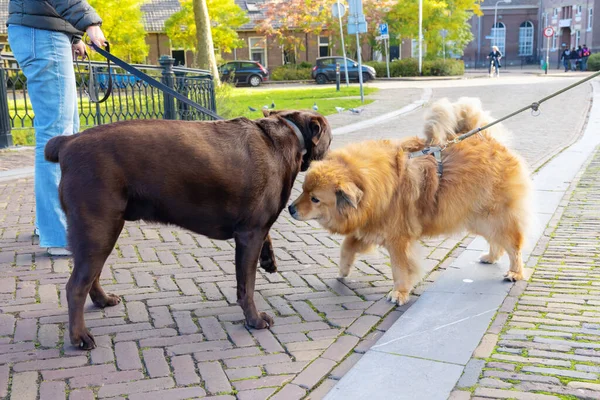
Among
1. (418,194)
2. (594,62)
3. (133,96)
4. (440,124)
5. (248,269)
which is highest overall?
(594,62)

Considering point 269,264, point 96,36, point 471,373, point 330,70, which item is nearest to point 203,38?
point 330,70

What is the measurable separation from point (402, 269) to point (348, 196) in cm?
74

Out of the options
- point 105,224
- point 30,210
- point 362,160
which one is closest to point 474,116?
point 362,160

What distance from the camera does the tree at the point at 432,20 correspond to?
44.2 metres

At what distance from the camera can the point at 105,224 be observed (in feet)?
11.2

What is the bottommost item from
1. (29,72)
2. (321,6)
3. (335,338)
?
(335,338)

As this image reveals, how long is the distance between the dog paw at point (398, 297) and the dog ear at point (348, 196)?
733mm

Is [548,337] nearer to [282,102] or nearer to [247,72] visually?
[282,102]

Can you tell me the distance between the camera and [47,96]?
4789 mm

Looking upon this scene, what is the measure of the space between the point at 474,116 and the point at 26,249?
13.1 feet

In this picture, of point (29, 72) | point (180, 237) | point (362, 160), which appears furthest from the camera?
point (180, 237)

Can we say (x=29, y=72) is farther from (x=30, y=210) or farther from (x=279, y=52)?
(x=279, y=52)

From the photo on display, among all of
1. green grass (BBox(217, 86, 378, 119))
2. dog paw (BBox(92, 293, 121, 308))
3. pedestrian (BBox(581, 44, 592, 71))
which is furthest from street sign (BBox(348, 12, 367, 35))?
pedestrian (BBox(581, 44, 592, 71))

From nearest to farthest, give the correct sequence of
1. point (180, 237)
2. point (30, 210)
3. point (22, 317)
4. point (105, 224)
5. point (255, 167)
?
point (105, 224) < point (255, 167) < point (22, 317) < point (180, 237) < point (30, 210)
